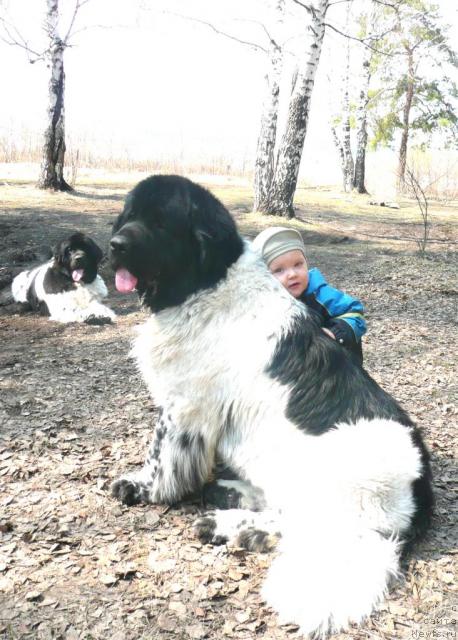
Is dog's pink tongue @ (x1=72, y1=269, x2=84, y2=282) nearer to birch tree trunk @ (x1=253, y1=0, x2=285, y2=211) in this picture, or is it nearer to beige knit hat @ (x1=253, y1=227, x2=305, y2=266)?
beige knit hat @ (x1=253, y1=227, x2=305, y2=266)

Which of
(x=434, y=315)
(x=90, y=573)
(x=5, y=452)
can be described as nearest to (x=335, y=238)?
(x=434, y=315)

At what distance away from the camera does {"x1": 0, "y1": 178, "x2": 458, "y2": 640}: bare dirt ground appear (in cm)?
239

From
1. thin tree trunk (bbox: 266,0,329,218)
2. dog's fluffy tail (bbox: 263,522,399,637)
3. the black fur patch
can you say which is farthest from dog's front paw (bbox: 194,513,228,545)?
thin tree trunk (bbox: 266,0,329,218)

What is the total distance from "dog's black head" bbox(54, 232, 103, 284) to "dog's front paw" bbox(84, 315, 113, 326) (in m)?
0.69

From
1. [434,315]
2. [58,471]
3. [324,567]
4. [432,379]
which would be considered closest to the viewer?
[324,567]

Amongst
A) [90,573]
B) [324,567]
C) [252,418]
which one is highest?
[252,418]

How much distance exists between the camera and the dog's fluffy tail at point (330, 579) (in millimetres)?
2264

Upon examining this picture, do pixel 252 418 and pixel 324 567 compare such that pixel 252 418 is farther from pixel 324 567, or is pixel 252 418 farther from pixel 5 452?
pixel 5 452

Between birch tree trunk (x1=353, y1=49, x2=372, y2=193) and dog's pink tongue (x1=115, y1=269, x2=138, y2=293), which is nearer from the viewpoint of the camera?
dog's pink tongue (x1=115, y1=269, x2=138, y2=293)

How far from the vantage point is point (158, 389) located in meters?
3.15

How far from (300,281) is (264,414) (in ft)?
3.69

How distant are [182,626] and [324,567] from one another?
2.11 feet

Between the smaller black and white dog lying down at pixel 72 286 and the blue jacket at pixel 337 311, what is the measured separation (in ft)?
13.3

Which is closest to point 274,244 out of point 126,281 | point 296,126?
point 126,281
